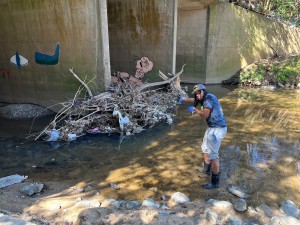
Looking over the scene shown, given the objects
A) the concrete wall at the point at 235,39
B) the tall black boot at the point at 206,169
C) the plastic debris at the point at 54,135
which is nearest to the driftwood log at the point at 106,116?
the plastic debris at the point at 54,135

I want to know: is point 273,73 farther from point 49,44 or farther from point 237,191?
point 237,191

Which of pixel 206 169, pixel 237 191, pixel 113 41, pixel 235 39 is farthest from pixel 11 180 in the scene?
pixel 235 39

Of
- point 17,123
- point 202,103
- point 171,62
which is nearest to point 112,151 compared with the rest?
point 202,103

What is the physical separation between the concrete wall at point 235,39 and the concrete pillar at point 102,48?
7.35 metres

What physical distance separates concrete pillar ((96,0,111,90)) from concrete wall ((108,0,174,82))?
12.1 ft

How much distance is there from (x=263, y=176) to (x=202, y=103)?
1850mm

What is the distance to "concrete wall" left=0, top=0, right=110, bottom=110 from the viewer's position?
27.8 feet

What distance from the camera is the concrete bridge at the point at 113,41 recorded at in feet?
28.3

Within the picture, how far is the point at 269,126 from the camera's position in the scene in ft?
26.7

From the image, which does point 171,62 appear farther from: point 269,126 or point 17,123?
point 17,123

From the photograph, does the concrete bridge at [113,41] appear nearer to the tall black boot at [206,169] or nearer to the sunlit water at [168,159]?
the sunlit water at [168,159]

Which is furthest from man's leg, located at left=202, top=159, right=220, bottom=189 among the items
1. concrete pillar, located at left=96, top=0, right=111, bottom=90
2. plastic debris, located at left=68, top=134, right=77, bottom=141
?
concrete pillar, located at left=96, top=0, right=111, bottom=90

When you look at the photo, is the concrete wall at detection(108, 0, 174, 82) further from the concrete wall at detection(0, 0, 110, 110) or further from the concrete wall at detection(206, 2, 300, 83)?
the concrete wall at detection(0, 0, 110, 110)

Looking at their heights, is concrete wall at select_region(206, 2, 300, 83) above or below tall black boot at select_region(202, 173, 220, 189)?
above
